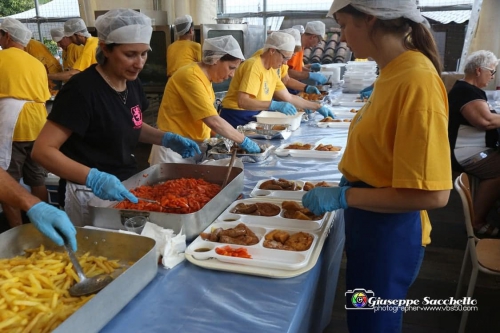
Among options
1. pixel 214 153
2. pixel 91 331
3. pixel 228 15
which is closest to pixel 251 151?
pixel 214 153

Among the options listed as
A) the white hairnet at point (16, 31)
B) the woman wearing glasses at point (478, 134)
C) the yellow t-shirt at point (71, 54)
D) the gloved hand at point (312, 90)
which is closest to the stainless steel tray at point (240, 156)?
the woman wearing glasses at point (478, 134)

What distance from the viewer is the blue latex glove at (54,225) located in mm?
1241

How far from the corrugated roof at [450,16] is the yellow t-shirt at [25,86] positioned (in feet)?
23.3

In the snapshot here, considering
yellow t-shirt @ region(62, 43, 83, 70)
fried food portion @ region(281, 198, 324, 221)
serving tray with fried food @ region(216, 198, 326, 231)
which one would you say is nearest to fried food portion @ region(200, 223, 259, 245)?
serving tray with fried food @ region(216, 198, 326, 231)

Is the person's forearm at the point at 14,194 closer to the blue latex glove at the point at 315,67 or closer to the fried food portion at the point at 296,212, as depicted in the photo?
the fried food portion at the point at 296,212

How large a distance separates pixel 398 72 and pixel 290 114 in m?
2.40

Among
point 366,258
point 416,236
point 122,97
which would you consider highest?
point 122,97

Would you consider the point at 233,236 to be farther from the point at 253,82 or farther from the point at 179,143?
the point at 253,82

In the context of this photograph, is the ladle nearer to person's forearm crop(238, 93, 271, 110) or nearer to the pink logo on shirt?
the pink logo on shirt

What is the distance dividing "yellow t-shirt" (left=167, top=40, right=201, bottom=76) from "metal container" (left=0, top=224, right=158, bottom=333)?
495cm

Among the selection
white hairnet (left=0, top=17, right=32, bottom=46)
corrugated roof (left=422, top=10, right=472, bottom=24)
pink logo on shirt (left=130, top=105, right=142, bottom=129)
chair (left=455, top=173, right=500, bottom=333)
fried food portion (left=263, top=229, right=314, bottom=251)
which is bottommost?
chair (left=455, top=173, right=500, bottom=333)

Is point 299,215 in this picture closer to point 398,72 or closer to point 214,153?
point 398,72

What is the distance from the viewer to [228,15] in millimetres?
9438

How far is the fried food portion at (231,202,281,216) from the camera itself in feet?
5.53
